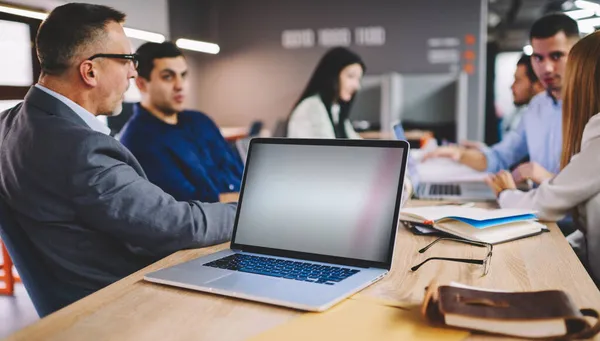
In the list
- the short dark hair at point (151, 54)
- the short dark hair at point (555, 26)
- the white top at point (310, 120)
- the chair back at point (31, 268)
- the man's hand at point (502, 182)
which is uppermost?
the short dark hair at point (555, 26)

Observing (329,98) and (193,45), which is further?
(193,45)

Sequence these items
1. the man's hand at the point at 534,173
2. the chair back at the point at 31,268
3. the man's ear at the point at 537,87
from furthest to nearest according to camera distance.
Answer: the man's ear at the point at 537,87, the man's hand at the point at 534,173, the chair back at the point at 31,268

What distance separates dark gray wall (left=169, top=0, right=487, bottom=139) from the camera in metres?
6.66

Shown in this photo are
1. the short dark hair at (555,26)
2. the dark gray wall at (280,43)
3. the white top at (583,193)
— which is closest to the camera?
the white top at (583,193)

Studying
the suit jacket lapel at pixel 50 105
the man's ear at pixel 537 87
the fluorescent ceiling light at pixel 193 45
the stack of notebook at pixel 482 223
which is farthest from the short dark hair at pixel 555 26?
the fluorescent ceiling light at pixel 193 45

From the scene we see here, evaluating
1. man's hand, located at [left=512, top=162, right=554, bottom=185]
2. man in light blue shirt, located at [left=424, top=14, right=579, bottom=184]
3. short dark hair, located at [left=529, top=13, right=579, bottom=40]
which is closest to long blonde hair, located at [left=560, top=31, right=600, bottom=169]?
man's hand, located at [left=512, top=162, right=554, bottom=185]

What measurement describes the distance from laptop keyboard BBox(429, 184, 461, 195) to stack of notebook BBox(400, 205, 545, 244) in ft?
2.38

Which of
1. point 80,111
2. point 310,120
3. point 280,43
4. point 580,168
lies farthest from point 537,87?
point 280,43

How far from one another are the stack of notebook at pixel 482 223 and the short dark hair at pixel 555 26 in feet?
4.60

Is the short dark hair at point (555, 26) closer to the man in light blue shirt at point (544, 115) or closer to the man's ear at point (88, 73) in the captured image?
the man in light blue shirt at point (544, 115)

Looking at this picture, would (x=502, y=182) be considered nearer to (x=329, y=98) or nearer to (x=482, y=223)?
(x=482, y=223)

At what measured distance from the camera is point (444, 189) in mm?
2350

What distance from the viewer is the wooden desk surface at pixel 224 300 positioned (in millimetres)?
793

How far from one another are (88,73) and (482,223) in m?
1.10
